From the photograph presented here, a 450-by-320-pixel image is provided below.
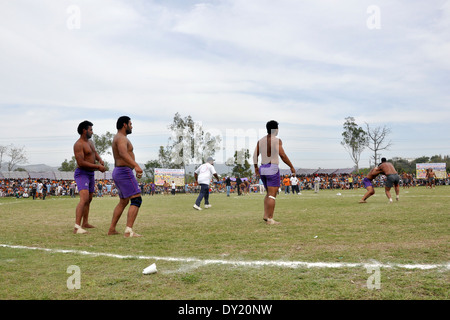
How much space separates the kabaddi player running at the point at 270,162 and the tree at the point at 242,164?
5669 cm

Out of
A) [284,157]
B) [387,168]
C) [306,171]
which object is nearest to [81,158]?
[284,157]

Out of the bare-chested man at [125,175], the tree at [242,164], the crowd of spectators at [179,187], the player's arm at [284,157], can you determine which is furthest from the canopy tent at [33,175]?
the player's arm at [284,157]

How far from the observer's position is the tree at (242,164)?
216 feet

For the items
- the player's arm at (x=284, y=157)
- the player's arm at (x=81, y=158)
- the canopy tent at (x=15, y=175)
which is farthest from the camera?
the canopy tent at (x=15, y=175)

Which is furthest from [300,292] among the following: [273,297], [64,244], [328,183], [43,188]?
[328,183]

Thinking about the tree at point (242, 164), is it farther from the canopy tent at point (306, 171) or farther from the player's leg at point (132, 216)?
the player's leg at point (132, 216)

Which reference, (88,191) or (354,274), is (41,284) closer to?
(354,274)

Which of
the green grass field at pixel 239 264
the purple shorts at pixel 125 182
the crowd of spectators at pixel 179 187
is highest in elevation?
the purple shorts at pixel 125 182

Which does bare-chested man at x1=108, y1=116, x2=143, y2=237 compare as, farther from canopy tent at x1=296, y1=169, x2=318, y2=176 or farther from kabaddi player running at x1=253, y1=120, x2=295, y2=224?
canopy tent at x1=296, y1=169, x2=318, y2=176

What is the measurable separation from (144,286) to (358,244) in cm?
307

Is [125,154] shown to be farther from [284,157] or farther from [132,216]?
[284,157]

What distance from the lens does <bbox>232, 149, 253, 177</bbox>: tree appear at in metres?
65.7

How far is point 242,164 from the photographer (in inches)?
2643

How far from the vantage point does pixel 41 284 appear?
317cm
